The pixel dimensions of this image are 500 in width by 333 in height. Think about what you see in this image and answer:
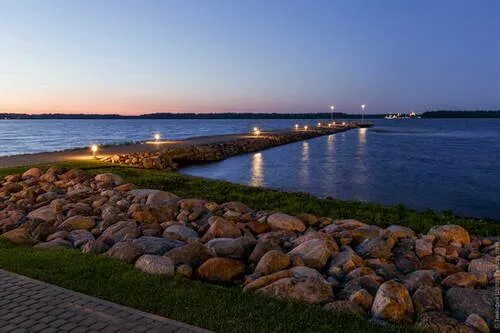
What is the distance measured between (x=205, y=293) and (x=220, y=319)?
2.67 ft

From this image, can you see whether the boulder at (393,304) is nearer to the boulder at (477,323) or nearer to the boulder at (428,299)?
the boulder at (428,299)

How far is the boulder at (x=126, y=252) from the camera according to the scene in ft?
23.9

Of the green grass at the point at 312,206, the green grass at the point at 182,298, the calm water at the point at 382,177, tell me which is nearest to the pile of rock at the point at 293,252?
the green grass at the point at 182,298

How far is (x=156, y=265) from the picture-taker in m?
6.76

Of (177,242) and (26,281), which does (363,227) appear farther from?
(26,281)

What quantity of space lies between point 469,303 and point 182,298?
3.89 meters

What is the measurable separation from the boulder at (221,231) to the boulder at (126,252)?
1.62 meters

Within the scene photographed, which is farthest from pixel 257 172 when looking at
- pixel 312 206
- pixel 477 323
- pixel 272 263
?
pixel 477 323

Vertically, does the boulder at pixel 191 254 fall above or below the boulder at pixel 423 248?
above

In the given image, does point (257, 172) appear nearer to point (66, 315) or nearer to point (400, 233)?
point (400, 233)

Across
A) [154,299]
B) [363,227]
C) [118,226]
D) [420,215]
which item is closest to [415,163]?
[420,215]

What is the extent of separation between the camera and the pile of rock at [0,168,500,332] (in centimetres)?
582

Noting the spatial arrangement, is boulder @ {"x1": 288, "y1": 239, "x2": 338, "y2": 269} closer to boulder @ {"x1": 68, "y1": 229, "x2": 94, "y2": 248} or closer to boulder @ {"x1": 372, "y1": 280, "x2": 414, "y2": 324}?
boulder @ {"x1": 372, "y1": 280, "x2": 414, "y2": 324}

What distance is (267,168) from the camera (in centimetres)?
3152
